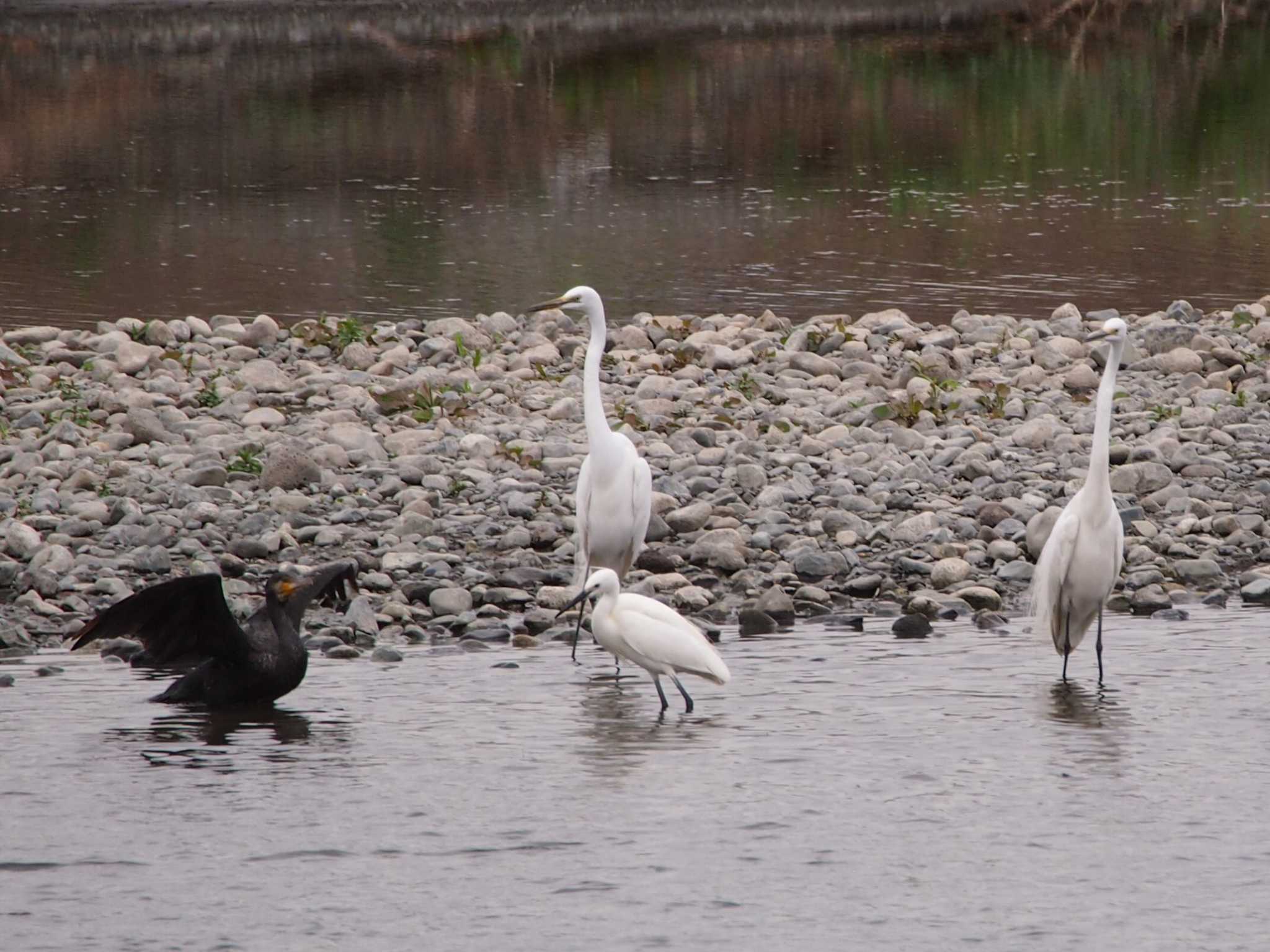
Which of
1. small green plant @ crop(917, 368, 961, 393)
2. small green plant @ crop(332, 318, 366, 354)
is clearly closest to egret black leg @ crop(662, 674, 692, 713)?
small green plant @ crop(917, 368, 961, 393)

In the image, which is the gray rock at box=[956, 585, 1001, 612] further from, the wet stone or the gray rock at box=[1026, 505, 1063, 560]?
the wet stone

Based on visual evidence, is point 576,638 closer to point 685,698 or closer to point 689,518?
point 685,698

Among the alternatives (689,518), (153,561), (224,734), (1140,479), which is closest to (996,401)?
(1140,479)

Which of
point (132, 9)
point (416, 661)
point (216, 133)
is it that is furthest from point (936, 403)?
point (132, 9)

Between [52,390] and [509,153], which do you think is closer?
[52,390]

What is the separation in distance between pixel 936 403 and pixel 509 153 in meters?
24.5

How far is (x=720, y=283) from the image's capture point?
941 inches

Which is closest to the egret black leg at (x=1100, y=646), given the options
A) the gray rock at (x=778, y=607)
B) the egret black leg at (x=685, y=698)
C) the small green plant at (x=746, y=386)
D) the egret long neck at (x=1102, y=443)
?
the egret long neck at (x=1102, y=443)

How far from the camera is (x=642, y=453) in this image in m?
13.8

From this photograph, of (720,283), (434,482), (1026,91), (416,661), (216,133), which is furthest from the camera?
(1026,91)

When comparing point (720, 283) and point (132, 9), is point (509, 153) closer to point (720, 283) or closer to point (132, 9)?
point (720, 283)

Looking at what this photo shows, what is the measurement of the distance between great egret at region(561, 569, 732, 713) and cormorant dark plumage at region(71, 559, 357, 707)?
1.41 m

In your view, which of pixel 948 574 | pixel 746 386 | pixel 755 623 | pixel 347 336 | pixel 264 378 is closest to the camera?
pixel 755 623

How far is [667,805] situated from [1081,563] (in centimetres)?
314
